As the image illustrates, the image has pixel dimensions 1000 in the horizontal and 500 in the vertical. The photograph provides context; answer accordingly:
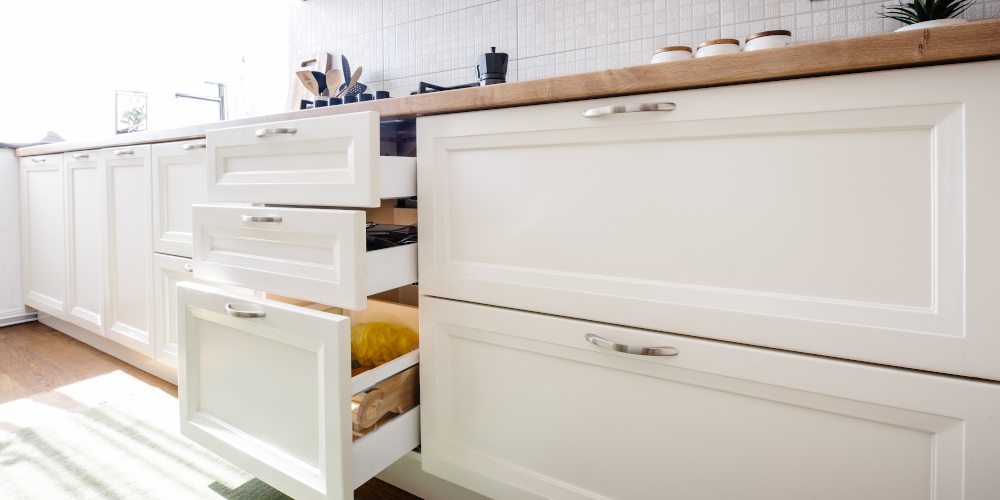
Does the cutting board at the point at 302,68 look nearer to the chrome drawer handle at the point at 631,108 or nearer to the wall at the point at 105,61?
the wall at the point at 105,61

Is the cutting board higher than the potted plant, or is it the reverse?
the cutting board

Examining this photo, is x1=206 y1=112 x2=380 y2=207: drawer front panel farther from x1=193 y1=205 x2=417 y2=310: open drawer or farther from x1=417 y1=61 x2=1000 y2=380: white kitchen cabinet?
x1=417 y1=61 x2=1000 y2=380: white kitchen cabinet

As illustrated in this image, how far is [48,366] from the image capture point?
73.6 inches

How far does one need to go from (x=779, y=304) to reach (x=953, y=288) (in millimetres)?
179

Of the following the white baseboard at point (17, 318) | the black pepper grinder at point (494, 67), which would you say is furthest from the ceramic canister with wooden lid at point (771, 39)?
the white baseboard at point (17, 318)

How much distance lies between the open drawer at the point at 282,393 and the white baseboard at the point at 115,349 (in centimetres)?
77

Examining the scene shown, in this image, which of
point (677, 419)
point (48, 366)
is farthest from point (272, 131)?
point (48, 366)

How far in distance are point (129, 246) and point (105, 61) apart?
143 centimetres

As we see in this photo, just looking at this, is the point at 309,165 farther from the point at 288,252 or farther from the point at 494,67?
the point at 494,67

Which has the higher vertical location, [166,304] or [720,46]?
[720,46]

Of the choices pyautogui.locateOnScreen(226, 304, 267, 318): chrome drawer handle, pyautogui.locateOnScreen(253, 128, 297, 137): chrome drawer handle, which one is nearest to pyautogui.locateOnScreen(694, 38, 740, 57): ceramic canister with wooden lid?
pyautogui.locateOnScreen(253, 128, 297, 137): chrome drawer handle

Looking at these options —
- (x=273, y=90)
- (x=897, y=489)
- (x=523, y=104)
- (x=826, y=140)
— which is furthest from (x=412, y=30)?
(x=897, y=489)

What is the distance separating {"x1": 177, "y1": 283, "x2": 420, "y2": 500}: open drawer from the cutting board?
1.05 meters

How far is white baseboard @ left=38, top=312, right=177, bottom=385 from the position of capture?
5.65ft
